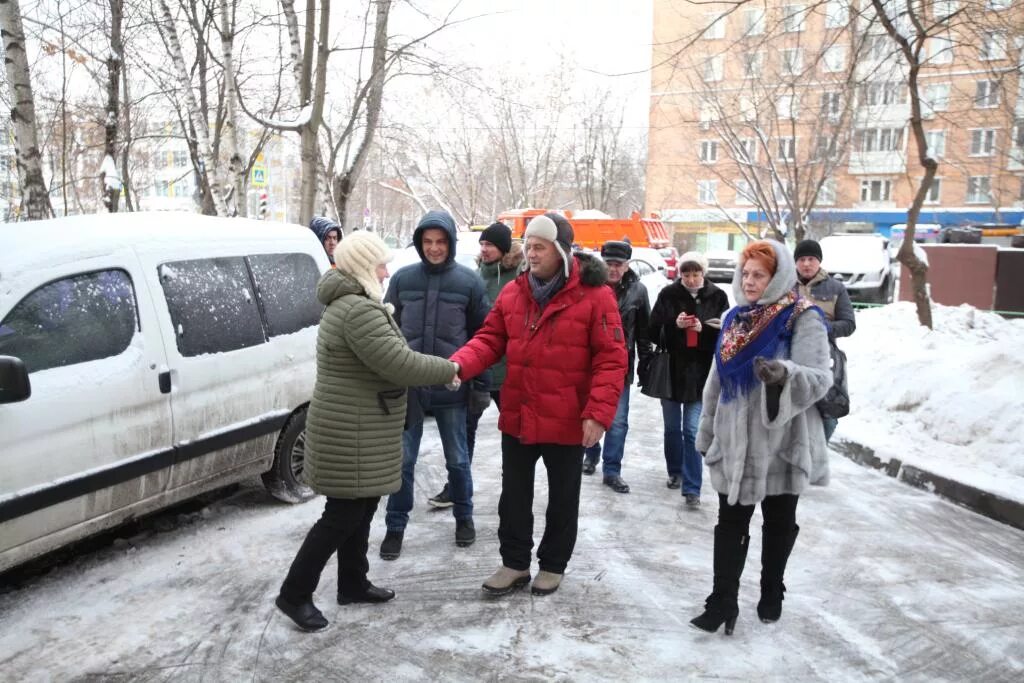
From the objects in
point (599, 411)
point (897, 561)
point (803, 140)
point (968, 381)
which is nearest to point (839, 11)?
point (968, 381)

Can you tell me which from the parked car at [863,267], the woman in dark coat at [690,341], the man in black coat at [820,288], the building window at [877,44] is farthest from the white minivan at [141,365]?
the parked car at [863,267]

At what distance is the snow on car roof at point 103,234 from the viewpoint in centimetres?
373

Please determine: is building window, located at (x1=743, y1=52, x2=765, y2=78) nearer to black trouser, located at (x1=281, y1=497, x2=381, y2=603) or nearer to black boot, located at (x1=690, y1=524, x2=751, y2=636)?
black boot, located at (x1=690, y1=524, x2=751, y2=636)

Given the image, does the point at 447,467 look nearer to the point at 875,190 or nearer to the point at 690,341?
the point at 690,341

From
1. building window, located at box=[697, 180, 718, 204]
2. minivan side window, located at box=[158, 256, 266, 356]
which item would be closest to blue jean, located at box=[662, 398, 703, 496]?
minivan side window, located at box=[158, 256, 266, 356]

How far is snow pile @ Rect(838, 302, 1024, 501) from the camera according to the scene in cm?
598

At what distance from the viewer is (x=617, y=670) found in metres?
3.18

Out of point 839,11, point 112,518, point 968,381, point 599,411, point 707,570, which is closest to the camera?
point 599,411

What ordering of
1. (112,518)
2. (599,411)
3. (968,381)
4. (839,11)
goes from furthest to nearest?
(839,11) → (968,381) → (112,518) → (599,411)

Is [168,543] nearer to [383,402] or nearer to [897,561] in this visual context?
[383,402]

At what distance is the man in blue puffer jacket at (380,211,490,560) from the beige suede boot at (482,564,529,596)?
647 mm

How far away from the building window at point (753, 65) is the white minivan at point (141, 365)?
47.1ft

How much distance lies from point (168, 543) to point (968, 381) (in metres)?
7.03

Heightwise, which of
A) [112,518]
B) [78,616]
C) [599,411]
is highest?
[599,411]
